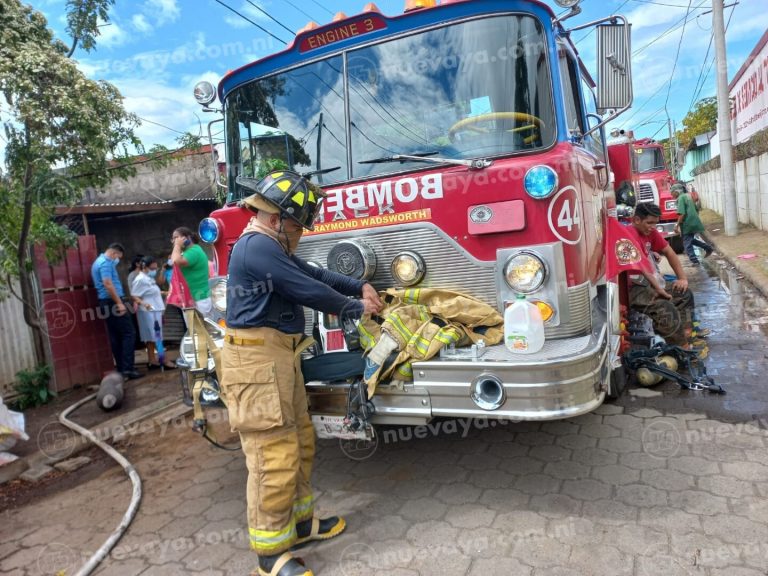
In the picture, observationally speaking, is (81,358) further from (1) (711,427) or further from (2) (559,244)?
(1) (711,427)

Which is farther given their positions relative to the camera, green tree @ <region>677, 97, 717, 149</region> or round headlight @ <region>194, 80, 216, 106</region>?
green tree @ <region>677, 97, 717, 149</region>

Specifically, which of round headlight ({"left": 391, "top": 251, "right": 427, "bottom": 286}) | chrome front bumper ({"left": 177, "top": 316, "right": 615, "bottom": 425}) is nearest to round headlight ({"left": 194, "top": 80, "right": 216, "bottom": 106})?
round headlight ({"left": 391, "top": 251, "right": 427, "bottom": 286})

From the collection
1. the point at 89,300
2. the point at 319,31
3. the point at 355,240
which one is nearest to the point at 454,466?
the point at 355,240

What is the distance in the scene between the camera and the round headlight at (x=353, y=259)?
3.24 meters

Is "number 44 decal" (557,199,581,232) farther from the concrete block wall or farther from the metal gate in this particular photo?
the concrete block wall

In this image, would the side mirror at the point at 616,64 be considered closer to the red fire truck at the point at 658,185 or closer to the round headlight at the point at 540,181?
the round headlight at the point at 540,181

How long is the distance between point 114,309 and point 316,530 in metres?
4.85

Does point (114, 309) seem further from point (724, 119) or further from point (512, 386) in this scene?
point (724, 119)

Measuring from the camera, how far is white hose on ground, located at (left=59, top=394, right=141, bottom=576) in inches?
118

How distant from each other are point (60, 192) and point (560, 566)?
5828 mm

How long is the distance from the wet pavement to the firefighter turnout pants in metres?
0.35

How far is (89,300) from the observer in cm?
699

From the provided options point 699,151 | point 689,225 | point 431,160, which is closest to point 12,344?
point 431,160

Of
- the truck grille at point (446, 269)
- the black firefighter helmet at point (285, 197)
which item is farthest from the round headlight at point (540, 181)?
the black firefighter helmet at point (285, 197)
